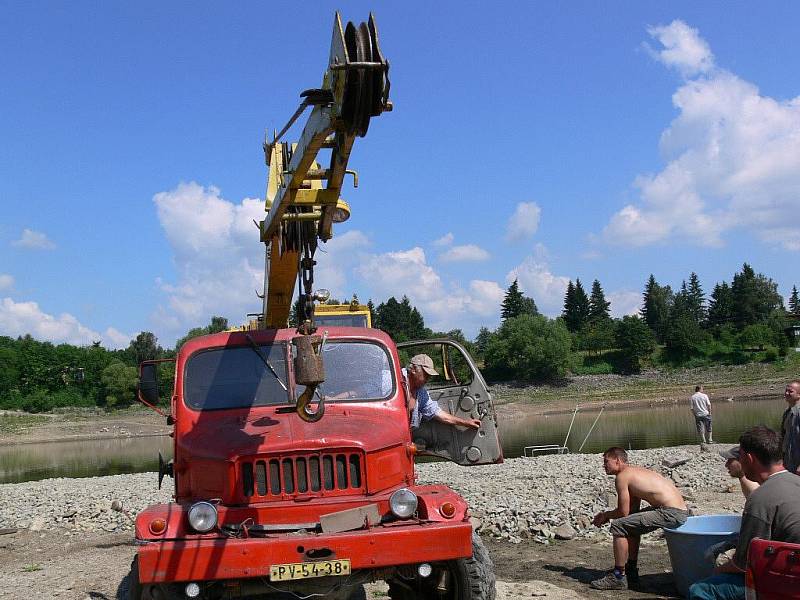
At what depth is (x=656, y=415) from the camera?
43.6 m

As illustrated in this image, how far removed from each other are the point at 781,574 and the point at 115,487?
58.3ft

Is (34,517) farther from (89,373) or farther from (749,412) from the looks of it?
(89,373)

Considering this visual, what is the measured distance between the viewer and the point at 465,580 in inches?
220

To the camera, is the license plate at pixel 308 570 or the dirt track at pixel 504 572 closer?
the license plate at pixel 308 570

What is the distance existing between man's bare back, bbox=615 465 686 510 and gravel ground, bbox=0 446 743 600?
1.08 m

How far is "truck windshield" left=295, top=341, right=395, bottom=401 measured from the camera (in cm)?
670

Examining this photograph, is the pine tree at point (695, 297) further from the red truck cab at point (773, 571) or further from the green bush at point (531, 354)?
the red truck cab at point (773, 571)

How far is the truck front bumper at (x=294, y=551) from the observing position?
5012 mm

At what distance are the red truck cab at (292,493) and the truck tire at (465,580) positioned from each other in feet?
0.03

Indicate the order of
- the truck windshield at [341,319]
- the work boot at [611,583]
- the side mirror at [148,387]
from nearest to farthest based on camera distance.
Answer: the side mirror at [148,387] < the work boot at [611,583] < the truck windshield at [341,319]

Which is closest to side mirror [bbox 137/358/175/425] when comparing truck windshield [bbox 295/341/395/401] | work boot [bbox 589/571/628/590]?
truck windshield [bbox 295/341/395/401]

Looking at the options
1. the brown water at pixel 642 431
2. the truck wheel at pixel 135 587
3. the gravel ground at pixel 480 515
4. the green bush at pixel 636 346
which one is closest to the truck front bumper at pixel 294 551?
the truck wheel at pixel 135 587

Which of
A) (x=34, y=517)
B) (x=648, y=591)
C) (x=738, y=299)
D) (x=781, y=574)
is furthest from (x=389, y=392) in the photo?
(x=738, y=299)

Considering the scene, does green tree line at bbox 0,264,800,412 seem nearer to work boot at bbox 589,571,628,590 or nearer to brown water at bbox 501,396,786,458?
brown water at bbox 501,396,786,458
